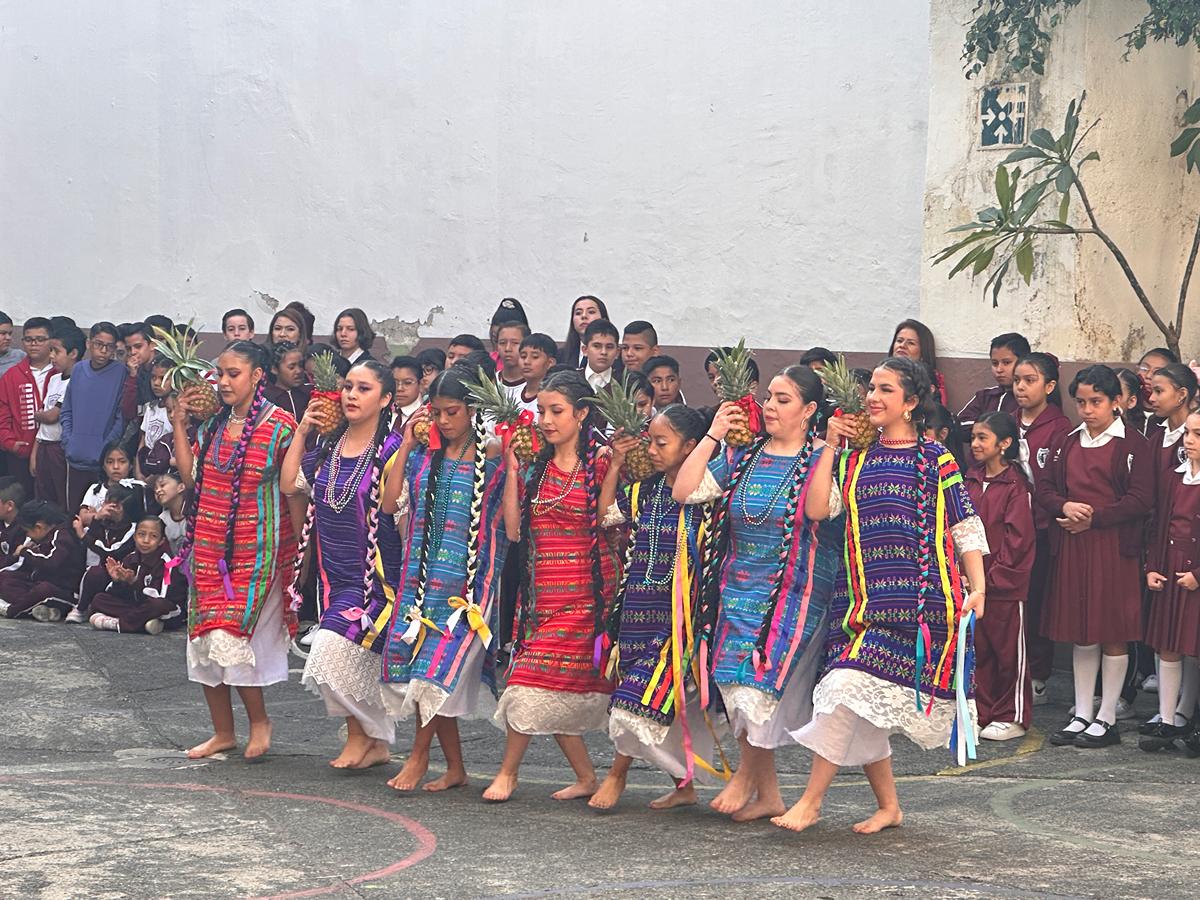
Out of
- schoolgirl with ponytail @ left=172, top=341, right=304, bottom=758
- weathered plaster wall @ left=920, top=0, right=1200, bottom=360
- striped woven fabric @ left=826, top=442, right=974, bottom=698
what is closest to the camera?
striped woven fabric @ left=826, top=442, right=974, bottom=698

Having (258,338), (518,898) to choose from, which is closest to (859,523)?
(518,898)

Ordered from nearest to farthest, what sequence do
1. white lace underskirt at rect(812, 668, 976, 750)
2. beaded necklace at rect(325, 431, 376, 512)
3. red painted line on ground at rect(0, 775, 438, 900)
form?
red painted line on ground at rect(0, 775, 438, 900)
white lace underskirt at rect(812, 668, 976, 750)
beaded necklace at rect(325, 431, 376, 512)

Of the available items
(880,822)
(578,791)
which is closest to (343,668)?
(578,791)

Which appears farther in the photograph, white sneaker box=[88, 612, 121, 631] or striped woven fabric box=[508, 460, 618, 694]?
white sneaker box=[88, 612, 121, 631]

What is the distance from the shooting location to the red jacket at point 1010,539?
8.51 meters

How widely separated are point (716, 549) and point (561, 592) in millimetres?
634

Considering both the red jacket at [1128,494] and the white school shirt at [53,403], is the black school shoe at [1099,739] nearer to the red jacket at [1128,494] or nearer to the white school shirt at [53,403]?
the red jacket at [1128,494]

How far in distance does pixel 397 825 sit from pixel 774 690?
1.40 metres

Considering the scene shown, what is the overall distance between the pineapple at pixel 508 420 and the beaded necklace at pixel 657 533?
1.66 ft

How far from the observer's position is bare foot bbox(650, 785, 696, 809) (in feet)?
22.2

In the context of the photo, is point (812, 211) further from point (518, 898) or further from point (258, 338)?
point (518, 898)

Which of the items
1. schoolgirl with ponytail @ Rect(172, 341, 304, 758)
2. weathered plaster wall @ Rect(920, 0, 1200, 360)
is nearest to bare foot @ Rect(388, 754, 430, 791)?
schoolgirl with ponytail @ Rect(172, 341, 304, 758)

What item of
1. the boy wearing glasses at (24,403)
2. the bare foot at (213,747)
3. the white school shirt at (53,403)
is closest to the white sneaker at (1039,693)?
the bare foot at (213,747)

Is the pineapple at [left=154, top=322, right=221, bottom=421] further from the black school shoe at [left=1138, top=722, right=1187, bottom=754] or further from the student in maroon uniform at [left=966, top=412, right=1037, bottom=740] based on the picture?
the black school shoe at [left=1138, top=722, right=1187, bottom=754]
